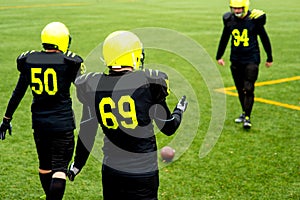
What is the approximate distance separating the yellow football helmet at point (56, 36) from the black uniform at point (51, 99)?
0.09 meters

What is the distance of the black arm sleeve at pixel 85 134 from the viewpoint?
4453 mm

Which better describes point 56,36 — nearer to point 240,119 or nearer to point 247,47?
point 247,47

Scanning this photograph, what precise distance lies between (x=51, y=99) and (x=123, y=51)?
4.87ft

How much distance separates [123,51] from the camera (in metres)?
4.13

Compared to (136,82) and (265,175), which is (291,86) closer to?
(265,175)

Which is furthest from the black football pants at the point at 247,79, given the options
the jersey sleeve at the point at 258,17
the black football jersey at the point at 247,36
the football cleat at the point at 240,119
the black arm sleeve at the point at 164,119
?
the black arm sleeve at the point at 164,119

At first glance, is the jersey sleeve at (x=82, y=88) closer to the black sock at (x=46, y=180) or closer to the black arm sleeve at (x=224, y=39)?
the black sock at (x=46, y=180)

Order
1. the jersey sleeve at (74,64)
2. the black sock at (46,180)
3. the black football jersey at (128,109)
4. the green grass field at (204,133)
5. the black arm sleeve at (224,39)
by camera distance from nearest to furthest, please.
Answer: the black football jersey at (128,109) → the jersey sleeve at (74,64) → the black sock at (46,180) → the green grass field at (204,133) → the black arm sleeve at (224,39)

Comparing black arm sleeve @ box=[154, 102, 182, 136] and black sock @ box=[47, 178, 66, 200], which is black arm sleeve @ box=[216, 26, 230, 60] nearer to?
black sock @ box=[47, 178, 66, 200]

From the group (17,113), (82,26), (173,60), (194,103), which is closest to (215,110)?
(194,103)

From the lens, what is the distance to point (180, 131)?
30.0 feet

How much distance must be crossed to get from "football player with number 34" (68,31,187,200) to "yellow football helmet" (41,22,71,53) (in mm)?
1135

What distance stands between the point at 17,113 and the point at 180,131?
2.94 metres

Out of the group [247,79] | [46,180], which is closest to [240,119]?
[247,79]
